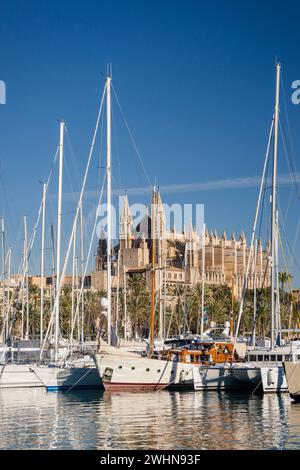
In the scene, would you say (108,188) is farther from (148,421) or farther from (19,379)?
(148,421)

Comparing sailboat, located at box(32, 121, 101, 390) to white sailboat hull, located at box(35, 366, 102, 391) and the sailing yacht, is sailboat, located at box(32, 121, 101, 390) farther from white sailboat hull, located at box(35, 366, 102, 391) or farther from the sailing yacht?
the sailing yacht

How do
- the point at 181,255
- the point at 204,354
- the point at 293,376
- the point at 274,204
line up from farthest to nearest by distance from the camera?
the point at 181,255
the point at 204,354
the point at 274,204
the point at 293,376

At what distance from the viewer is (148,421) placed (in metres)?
31.6

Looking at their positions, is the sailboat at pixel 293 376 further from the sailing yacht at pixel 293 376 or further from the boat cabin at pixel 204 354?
the boat cabin at pixel 204 354

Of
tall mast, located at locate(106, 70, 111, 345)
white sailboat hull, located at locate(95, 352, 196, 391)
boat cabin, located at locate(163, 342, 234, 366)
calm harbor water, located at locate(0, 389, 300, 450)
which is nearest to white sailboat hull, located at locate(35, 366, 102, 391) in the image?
calm harbor water, located at locate(0, 389, 300, 450)

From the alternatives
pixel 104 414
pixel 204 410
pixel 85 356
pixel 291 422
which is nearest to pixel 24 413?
pixel 104 414

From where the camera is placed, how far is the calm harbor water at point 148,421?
26.5 metres

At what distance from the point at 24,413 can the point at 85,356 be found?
56.4 ft

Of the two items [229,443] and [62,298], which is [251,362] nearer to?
[229,443]

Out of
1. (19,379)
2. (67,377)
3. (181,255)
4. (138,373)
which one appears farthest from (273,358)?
(181,255)

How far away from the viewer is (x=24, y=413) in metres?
35.1

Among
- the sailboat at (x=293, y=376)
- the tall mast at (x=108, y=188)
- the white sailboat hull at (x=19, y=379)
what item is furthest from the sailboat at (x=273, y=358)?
the white sailboat hull at (x=19, y=379)

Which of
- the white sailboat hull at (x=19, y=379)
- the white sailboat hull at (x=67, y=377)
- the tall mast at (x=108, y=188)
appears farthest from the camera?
the white sailboat hull at (x=19, y=379)

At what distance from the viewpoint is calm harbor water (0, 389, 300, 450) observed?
2648cm
